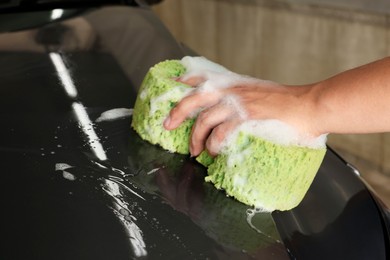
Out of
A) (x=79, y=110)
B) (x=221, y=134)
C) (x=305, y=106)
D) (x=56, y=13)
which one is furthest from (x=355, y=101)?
(x=56, y=13)

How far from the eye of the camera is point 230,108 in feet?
2.43

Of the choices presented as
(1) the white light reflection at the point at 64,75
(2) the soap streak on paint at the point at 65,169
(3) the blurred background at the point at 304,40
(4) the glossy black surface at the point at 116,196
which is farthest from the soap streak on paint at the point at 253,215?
(3) the blurred background at the point at 304,40

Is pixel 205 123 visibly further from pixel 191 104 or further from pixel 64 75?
pixel 64 75

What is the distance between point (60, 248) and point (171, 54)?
1.83 ft

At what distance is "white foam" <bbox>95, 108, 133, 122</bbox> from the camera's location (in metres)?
0.85

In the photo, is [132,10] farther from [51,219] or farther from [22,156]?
[51,219]

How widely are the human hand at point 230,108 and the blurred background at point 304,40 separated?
3.82 feet

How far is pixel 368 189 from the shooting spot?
0.78 meters

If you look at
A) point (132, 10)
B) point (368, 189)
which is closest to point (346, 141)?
point (132, 10)

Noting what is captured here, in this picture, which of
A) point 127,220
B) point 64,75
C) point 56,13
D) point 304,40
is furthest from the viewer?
point 304,40

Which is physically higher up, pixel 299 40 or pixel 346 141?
pixel 299 40

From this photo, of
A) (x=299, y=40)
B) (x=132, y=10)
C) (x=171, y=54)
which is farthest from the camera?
(x=299, y=40)

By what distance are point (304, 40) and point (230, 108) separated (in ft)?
4.52

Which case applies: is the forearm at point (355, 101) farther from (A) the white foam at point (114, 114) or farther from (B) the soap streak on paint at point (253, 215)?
(A) the white foam at point (114, 114)
